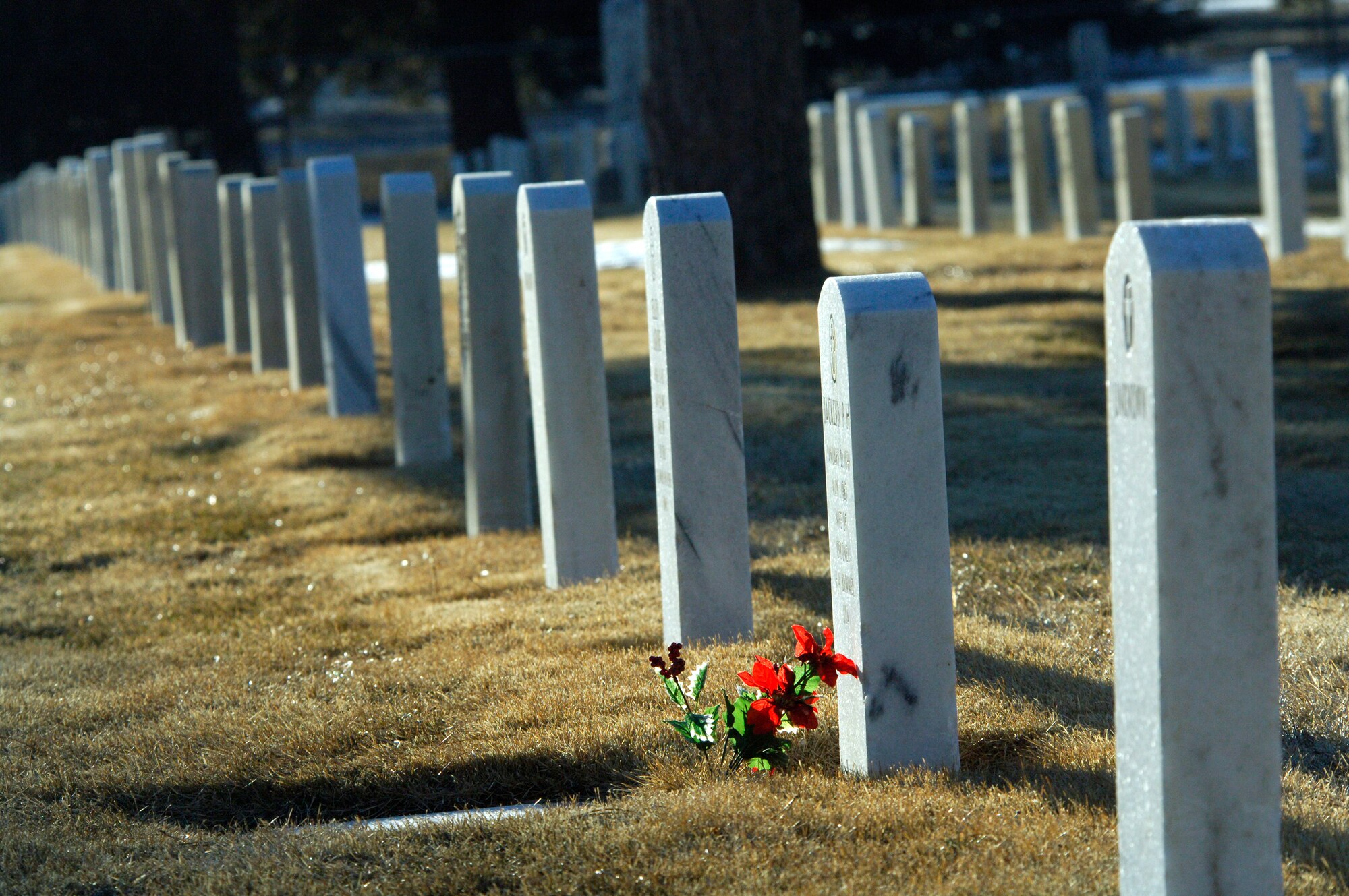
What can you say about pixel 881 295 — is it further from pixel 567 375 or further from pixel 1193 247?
pixel 567 375

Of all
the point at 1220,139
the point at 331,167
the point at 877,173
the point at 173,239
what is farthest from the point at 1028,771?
the point at 1220,139

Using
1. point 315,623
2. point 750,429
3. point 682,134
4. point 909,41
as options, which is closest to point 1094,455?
point 750,429

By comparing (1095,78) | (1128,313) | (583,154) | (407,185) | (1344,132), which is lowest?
(1128,313)

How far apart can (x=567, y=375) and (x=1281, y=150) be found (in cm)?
817

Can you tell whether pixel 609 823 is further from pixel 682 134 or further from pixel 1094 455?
pixel 682 134

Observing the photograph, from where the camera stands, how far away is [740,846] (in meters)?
3.20

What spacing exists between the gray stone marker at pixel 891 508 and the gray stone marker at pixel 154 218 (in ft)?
34.5

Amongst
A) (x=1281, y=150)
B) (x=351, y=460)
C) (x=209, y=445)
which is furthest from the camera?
(x=1281, y=150)

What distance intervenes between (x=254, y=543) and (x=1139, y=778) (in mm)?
4571

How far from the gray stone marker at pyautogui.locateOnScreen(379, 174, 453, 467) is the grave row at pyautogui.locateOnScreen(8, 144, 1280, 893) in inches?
44.9

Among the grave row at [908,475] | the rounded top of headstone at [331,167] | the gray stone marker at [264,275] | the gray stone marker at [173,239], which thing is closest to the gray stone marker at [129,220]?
the gray stone marker at [173,239]

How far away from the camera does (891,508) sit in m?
3.42

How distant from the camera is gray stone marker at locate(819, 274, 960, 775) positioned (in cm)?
340

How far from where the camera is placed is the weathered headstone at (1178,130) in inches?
792
